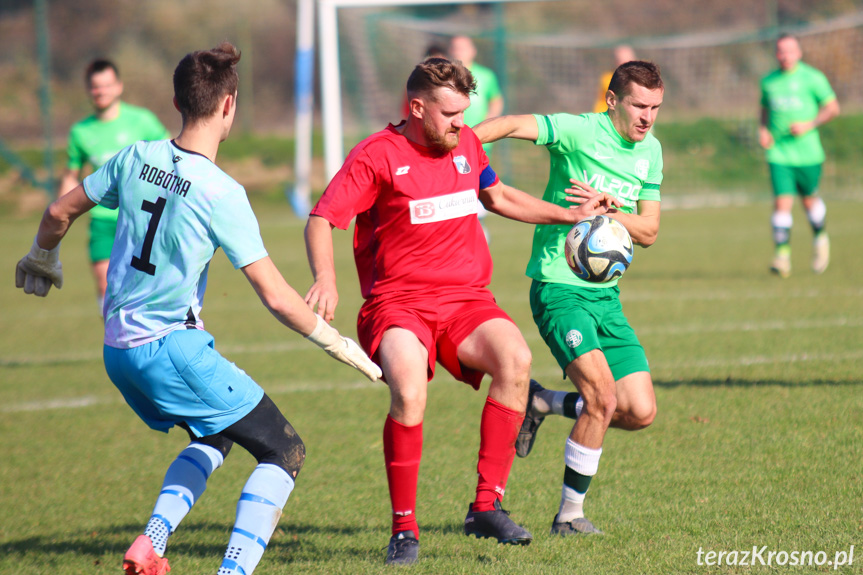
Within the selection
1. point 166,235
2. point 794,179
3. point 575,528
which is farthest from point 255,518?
point 794,179

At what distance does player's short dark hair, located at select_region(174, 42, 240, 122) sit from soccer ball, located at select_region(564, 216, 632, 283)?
166cm

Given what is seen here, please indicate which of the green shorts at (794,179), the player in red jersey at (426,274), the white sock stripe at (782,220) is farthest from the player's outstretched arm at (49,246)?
the green shorts at (794,179)

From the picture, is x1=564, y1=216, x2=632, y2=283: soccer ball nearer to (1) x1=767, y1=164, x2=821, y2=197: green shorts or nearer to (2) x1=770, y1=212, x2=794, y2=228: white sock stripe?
(2) x1=770, y1=212, x2=794, y2=228: white sock stripe

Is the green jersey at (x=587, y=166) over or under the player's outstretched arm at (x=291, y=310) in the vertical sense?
over

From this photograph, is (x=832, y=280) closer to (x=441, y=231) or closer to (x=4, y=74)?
(x=441, y=231)

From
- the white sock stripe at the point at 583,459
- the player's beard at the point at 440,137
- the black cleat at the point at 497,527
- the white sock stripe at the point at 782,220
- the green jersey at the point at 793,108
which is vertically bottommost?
the black cleat at the point at 497,527

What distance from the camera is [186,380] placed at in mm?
3277

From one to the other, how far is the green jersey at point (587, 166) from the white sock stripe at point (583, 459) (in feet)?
2.62

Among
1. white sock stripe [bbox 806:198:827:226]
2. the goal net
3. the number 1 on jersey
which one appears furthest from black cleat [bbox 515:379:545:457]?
the goal net

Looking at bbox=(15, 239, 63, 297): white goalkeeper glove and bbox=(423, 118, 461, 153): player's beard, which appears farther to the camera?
bbox=(423, 118, 461, 153): player's beard

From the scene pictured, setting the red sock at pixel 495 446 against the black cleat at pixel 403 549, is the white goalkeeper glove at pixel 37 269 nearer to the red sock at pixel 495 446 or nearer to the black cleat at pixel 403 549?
the black cleat at pixel 403 549

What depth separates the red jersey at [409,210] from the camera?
→ 13.3ft

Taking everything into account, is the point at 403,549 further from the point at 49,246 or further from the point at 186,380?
the point at 49,246

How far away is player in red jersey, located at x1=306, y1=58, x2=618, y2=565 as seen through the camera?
3844 mm
